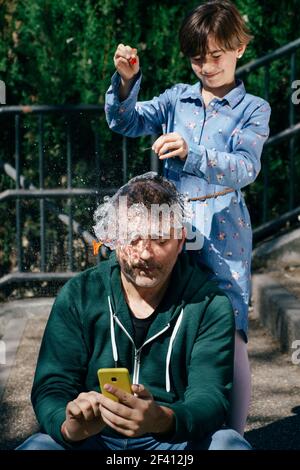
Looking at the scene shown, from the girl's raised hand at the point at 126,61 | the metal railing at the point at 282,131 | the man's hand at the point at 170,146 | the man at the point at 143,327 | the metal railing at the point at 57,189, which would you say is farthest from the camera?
the metal railing at the point at 282,131

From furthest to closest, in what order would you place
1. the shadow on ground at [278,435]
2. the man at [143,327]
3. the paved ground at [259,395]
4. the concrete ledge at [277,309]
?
1. the concrete ledge at [277,309]
2. the paved ground at [259,395]
3. the shadow on ground at [278,435]
4. the man at [143,327]

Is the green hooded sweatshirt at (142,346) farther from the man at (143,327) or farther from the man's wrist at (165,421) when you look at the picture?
A: the man's wrist at (165,421)

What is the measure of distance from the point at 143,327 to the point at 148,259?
0.21 m

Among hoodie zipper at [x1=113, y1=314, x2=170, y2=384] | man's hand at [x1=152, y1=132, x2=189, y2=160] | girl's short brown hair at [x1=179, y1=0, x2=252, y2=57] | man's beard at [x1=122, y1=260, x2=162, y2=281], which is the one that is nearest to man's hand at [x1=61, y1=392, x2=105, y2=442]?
hoodie zipper at [x1=113, y1=314, x2=170, y2=384]

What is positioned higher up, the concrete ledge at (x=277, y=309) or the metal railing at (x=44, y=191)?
the metal railing at (x=44, y=191)

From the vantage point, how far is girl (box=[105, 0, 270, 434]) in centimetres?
350

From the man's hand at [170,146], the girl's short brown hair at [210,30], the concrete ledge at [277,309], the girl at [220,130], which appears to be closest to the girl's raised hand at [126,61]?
the girl at [220,130]

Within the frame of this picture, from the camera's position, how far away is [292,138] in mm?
6605

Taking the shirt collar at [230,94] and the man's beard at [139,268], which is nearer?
the man's beard at [139,268]

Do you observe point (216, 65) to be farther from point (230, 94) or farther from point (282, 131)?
point (282, 131)

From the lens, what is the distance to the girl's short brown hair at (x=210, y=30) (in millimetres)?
3490

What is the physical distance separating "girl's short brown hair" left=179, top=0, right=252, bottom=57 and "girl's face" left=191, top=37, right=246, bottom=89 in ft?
0.05

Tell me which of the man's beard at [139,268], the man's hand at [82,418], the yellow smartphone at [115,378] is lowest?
the man's hand at [82,418]

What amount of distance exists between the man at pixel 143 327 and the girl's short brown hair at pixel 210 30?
0.63 m
